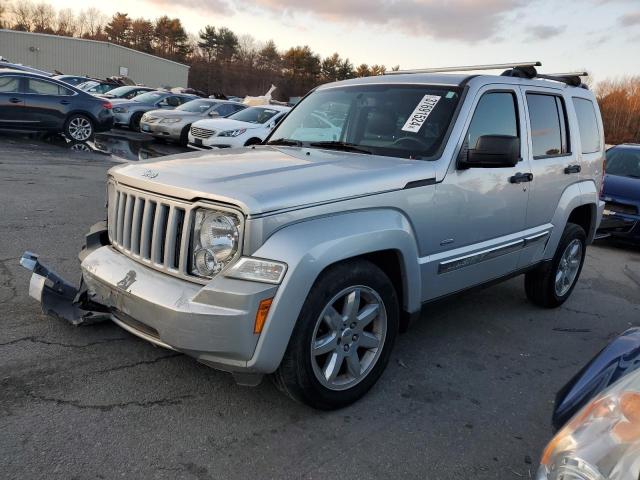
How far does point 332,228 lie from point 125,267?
1183mm

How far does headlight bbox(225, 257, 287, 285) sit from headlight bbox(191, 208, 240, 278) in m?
0.10

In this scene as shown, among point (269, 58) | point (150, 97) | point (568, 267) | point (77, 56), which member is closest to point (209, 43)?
point (269, 58)

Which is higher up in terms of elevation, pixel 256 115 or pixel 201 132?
pixel 256 115

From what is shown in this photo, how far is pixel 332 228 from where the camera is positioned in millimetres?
2754

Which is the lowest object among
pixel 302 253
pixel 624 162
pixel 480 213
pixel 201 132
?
pixel 201 132

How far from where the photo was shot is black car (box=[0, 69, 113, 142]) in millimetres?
12570

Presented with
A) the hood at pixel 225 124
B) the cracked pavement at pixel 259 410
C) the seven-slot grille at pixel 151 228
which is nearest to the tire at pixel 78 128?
the hood at pixel 225 124

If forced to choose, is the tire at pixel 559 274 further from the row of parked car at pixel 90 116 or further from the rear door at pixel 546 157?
the row of parked car at pixel 90 116

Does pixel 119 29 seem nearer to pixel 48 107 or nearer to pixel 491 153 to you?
pixel 48 107

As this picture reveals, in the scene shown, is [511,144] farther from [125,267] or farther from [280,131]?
[125,267]

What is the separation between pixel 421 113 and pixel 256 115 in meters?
11.9

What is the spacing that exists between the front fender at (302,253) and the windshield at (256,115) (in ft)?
40.2

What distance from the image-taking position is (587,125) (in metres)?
5.23

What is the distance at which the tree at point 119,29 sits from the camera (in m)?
78.8
